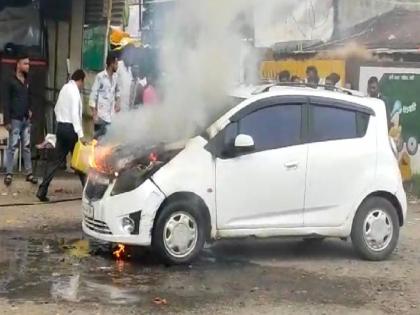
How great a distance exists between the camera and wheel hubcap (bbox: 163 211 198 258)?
28.3 ft

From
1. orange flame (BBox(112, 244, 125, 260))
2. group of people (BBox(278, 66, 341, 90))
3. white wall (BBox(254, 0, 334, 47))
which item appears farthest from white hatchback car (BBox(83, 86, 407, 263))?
white wall (BBox(254, 0, 334, 47))

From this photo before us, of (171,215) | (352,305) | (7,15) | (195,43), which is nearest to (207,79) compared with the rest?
(195,43)

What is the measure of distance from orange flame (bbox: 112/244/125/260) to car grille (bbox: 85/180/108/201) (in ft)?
2.19

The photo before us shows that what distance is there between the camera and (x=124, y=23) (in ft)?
52.3

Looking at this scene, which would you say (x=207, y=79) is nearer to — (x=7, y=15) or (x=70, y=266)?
(x=70, y=266)

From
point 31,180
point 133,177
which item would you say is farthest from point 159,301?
point 31,180

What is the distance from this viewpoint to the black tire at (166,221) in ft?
28.2

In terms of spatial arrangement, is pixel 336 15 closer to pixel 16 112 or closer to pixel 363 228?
pixel 16 112

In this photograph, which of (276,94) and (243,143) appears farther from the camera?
(276,94)

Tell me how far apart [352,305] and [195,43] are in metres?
3.89

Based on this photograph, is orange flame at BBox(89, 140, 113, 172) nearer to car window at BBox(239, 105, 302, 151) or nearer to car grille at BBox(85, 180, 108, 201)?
car grille at BBox(85, 180, 108, 201)

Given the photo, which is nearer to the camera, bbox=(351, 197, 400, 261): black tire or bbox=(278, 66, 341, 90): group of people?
bbox=(351, 197, 400, 261): black tire

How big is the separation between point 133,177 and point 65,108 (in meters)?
3.94

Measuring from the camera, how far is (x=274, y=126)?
9.17 m
